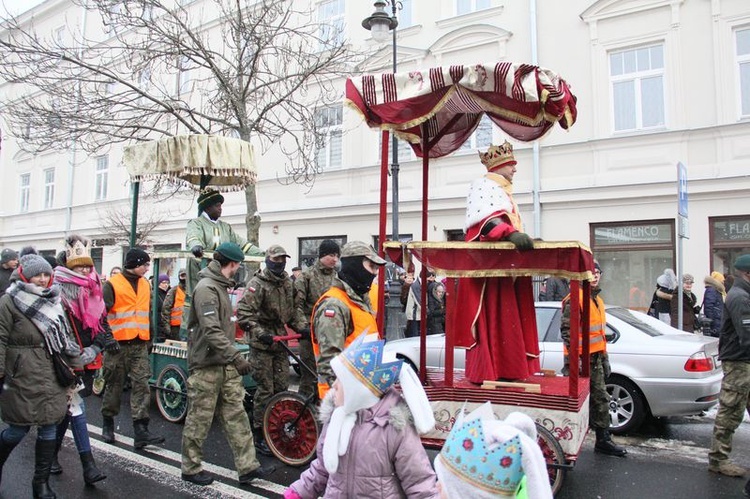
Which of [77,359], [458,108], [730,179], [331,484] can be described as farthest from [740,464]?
[730,179]

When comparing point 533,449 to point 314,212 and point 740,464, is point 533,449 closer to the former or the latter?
point 740,464

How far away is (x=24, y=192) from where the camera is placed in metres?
27.6

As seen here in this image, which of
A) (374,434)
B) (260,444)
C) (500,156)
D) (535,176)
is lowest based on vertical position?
(260,444)

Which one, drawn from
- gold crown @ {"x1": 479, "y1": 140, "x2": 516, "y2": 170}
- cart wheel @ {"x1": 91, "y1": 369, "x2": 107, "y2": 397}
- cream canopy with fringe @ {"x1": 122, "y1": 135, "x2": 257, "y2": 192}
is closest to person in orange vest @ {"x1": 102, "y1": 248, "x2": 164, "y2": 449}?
cream canopy with fringe @ {"x1": 122, "y1": 135, "x2": 257, "y2": 192}

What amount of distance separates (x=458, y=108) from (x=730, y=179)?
873cm

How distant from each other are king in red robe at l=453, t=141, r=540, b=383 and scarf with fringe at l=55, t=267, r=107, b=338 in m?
3.17

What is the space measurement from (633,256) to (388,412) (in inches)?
471

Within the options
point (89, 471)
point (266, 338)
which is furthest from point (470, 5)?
point (89, 471)

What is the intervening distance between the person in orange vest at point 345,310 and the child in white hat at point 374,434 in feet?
4.65

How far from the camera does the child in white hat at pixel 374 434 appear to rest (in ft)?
7.81

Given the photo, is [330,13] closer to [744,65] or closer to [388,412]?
[744,65]

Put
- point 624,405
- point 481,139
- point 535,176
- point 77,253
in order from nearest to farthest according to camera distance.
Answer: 1. point 77,253
2. point 624,405
3. point 535,176
4. point 481,139

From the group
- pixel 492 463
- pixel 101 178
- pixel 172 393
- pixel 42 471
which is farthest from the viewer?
pixel 101 178

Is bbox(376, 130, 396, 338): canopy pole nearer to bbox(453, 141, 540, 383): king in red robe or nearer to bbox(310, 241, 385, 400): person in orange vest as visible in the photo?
bbox(310, 241, 385, 400): person in orange vest
